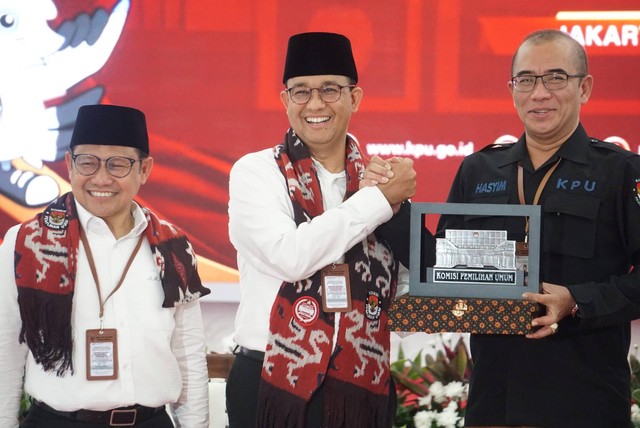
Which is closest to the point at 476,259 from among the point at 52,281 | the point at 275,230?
the point at 275,230

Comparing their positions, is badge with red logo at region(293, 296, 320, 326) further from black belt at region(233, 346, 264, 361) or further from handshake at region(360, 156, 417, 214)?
handshake at region(360, 156, 417, 214)

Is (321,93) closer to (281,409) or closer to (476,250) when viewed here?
(476,250)

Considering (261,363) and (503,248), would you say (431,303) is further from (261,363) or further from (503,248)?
(261,363)

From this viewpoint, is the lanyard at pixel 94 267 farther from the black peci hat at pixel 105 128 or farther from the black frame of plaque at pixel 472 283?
the black frame of plaque at pixel 472 283

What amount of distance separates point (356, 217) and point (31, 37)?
2719 mm

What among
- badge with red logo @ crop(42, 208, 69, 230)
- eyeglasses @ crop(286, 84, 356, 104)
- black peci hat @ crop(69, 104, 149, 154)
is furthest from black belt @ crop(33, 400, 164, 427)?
eyeglasses @ crop(286, 84, 356, 104)

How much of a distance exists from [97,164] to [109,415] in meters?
0.71

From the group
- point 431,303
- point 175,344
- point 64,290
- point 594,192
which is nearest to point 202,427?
point 175,344

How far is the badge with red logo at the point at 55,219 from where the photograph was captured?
7.77 ft

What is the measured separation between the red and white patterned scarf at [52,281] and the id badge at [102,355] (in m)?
0.05

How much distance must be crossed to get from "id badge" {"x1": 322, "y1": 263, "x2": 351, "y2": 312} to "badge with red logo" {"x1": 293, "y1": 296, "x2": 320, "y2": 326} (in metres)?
0.03

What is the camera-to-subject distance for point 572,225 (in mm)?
2447

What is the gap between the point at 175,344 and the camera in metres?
2.51

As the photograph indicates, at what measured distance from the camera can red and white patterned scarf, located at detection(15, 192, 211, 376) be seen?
89.1 inches
